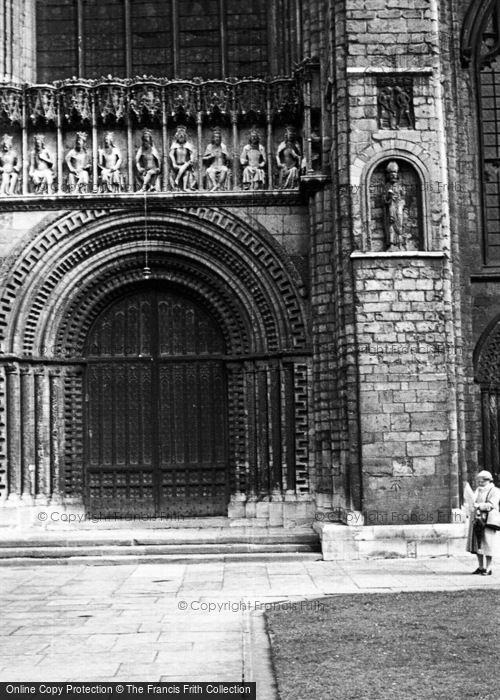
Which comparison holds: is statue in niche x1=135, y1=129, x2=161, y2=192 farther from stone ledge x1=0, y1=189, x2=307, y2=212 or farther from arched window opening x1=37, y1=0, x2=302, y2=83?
arched window opening x1=37, y1=0, x2=302, y2=83

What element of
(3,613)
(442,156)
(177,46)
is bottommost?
(3,613)

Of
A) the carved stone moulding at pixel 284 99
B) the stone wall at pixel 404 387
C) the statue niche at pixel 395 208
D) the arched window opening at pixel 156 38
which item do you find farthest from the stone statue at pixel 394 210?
the arched window opening at pixel 156 38

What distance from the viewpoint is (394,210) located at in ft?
55.1

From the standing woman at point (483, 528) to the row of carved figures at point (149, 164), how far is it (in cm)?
690

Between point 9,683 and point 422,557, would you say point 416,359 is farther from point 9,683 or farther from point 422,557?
point 9,683

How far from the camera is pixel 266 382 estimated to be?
18.4 meters

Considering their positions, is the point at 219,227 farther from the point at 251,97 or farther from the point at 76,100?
the point at 76,100

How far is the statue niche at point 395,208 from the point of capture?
1675 centimetres

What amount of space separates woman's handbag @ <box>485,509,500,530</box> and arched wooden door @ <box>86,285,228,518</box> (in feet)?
19.8

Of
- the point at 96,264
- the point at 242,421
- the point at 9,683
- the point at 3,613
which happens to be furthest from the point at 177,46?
the point at 9,683

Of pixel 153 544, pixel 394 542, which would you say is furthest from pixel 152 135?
pixel 394 542

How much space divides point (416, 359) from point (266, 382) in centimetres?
307

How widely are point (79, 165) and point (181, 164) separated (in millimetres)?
1828

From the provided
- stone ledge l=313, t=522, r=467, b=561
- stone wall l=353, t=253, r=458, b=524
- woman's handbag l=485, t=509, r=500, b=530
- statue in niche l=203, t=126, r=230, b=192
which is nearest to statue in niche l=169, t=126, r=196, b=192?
statue in niche l=203, t=126, r=230, b=192
